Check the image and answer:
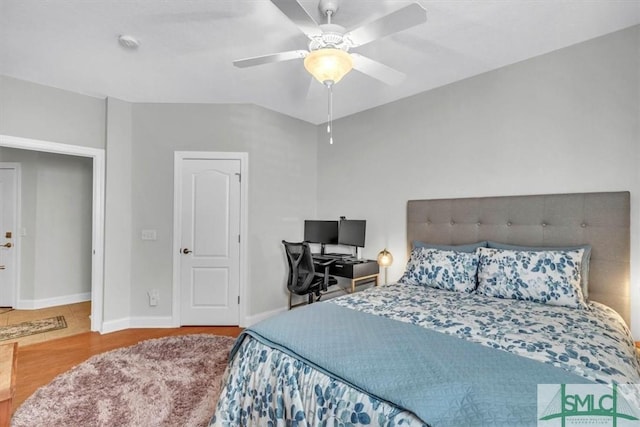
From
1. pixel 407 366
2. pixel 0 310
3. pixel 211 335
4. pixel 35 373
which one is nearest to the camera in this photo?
pixel 407 366

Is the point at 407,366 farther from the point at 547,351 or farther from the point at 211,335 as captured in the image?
the point at 211,335

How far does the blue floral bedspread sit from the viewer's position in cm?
122

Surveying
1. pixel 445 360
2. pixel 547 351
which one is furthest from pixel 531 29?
pixel 445 360

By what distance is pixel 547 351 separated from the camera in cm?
134

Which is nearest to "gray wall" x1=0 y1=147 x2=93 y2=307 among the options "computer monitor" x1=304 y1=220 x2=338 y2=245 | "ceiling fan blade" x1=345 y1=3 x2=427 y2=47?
"computer monitor" x1=304 y1=220 x2=338 y2=245

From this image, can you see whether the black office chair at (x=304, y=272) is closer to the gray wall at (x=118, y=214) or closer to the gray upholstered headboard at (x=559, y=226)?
the gray upholstered headboard at (x=559, y=226)

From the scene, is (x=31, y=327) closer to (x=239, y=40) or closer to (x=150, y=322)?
(x=150, y=322)

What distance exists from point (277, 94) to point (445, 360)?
2978 millimetres

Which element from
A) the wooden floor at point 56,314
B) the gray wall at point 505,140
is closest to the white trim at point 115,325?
the wooden floor at point 56,314

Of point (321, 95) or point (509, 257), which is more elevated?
point (321, 95)

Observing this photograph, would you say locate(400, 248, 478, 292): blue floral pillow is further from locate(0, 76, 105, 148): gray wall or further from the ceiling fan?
locate(0, 76, 105, 148): gray wall

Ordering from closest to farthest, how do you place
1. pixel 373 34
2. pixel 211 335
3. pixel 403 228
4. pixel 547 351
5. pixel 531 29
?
pixel 547 351
pixel 373 34
pixel 531 29
pixel 211 335
pixel 403 228
